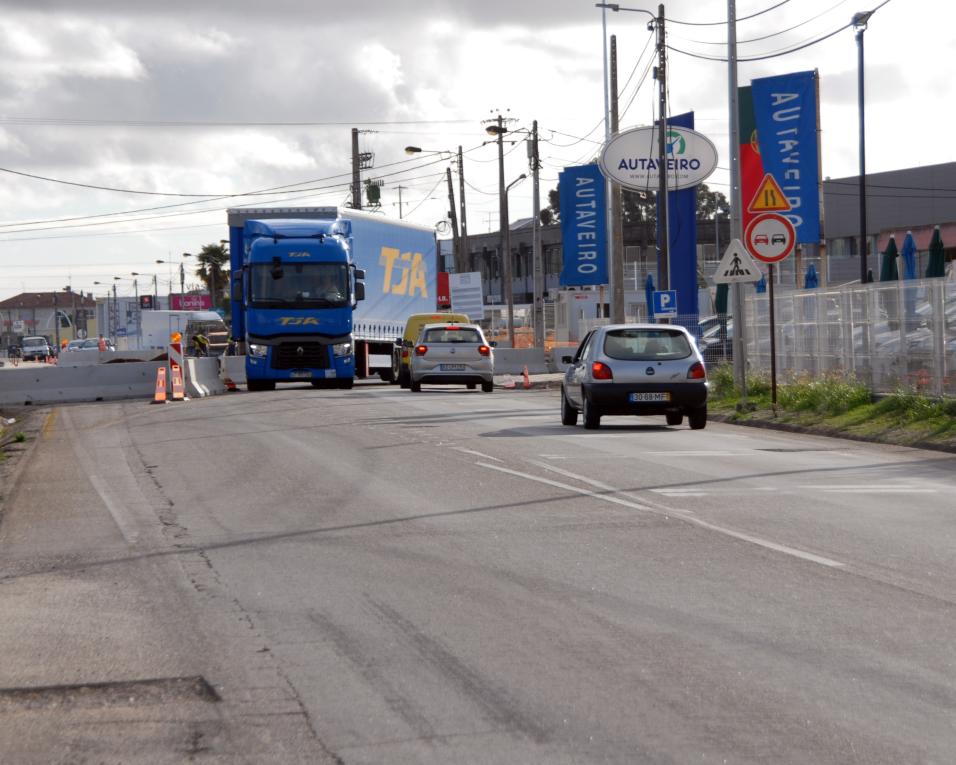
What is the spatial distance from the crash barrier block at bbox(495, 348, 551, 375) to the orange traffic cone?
1598 centimetres

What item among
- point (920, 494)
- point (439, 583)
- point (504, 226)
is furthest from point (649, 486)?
point (504, 226)

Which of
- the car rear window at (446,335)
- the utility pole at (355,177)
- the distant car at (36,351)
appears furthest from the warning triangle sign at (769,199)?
the distant car at (36,351)

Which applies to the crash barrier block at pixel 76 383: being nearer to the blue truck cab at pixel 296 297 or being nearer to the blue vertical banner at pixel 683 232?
the blue truck cab at pixel 296 297

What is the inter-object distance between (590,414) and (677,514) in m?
9.85

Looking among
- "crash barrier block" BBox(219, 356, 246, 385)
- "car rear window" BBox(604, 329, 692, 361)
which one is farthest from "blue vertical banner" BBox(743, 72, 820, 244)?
"car rear window" BBox(604, 329, 692, 361)

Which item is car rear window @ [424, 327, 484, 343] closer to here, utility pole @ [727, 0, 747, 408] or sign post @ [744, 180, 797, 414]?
utility pole @ [727, 0, 747, 408]

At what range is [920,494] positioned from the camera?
12.7 metres

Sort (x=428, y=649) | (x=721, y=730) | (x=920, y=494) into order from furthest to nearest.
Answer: (x=920, y=494) < (x=428, y=649) < (x=721, y=730)

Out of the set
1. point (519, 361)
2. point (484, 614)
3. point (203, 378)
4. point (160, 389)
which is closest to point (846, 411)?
point (160, 389)

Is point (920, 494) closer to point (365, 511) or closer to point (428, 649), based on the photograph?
point (365, 511)

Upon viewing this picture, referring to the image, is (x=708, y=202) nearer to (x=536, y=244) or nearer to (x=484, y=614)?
(x=536, y=244)

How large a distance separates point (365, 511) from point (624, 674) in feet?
19.2

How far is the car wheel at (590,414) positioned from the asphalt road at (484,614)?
220 inches

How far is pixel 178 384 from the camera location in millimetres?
32812
